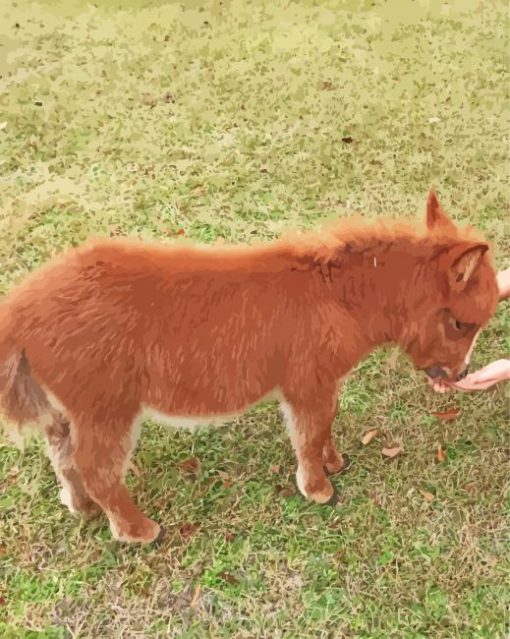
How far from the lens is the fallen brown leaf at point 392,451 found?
3385 millimetres

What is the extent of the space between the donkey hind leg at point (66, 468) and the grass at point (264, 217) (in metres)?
0.10

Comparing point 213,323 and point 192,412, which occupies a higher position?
point 213,323

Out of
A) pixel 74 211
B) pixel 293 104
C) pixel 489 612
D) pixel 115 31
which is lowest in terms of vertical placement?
pixel 489 612

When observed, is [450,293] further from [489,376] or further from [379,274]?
[489,376]

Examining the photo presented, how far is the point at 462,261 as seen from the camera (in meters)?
2.50

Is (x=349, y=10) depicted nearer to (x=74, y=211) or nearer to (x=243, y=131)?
(x=243, y=131)

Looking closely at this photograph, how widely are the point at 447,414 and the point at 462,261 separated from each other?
1.29m

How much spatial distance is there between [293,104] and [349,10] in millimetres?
2050

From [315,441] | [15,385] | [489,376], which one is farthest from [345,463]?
[15,385]

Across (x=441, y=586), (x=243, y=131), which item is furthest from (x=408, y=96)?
(x=441, y=586)

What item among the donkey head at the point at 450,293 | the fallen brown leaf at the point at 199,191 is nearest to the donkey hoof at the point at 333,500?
the donkey head at the point at 450,293

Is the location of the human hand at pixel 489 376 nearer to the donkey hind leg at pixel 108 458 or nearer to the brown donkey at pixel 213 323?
the brown donkey at pixel 213 323

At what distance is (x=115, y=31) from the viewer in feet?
23.0

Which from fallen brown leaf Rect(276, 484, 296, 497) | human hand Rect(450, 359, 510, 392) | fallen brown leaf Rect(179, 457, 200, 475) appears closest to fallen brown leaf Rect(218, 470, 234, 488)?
fallen brown leaf Rect(179, 457, 200, 475)
